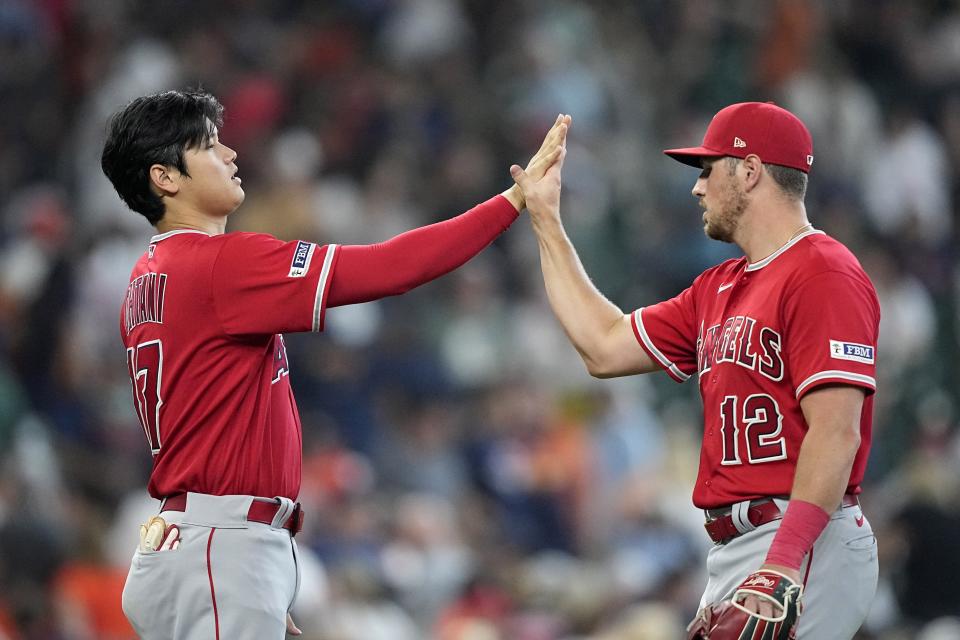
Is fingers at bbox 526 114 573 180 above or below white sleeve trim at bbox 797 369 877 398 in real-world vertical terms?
above

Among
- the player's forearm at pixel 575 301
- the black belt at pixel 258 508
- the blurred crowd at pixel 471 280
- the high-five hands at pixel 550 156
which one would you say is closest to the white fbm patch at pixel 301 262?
the black belt at pixel 258 508

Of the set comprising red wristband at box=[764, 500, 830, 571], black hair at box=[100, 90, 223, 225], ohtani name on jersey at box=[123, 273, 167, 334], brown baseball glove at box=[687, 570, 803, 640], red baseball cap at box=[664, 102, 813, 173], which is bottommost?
brown baseball glove at box=[687, 570, 803, 640]

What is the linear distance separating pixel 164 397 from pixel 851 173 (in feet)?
26.6

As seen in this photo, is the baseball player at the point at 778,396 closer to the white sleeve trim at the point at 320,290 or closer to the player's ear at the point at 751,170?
the player's ear at the point at 751,170

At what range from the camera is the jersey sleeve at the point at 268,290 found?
3680 millimetres

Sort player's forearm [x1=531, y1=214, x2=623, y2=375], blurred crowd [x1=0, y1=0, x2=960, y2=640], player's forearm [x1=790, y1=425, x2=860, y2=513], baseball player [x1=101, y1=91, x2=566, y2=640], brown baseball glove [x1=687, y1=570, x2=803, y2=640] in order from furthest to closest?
blurred crowd [x1=0, y1=0, x2=960, y2=640]
player's forearm [x1=531, y1=214, x2=623, y2=375]
baseball player [x1=101, y1=91, x2=566, y2=640]
player's forearm [x1=790, y1=425, x2=860, y2=513]
brown baseball glove [x1=687, y1=570, x2=803, y2=640]

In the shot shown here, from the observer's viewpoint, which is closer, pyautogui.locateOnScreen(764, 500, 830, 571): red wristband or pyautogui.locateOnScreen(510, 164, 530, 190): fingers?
pyautogui.locateOnScreen(764, 500, 830, 571): red wristband

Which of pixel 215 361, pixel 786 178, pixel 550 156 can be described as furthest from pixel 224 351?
pixel 786 178

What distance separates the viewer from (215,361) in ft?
12.3

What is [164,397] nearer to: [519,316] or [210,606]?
[210,606]

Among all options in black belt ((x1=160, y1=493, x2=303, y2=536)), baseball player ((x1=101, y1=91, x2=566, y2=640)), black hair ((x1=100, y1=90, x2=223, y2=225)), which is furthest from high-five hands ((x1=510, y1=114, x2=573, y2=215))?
black belt ((x1=160, y1=493, x2=303, y2=536))

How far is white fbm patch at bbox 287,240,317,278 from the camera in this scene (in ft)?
12.1

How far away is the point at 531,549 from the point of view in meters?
8.27

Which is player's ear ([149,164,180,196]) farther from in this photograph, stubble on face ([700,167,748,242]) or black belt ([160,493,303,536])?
stubble on face ([700,167,748,242])
